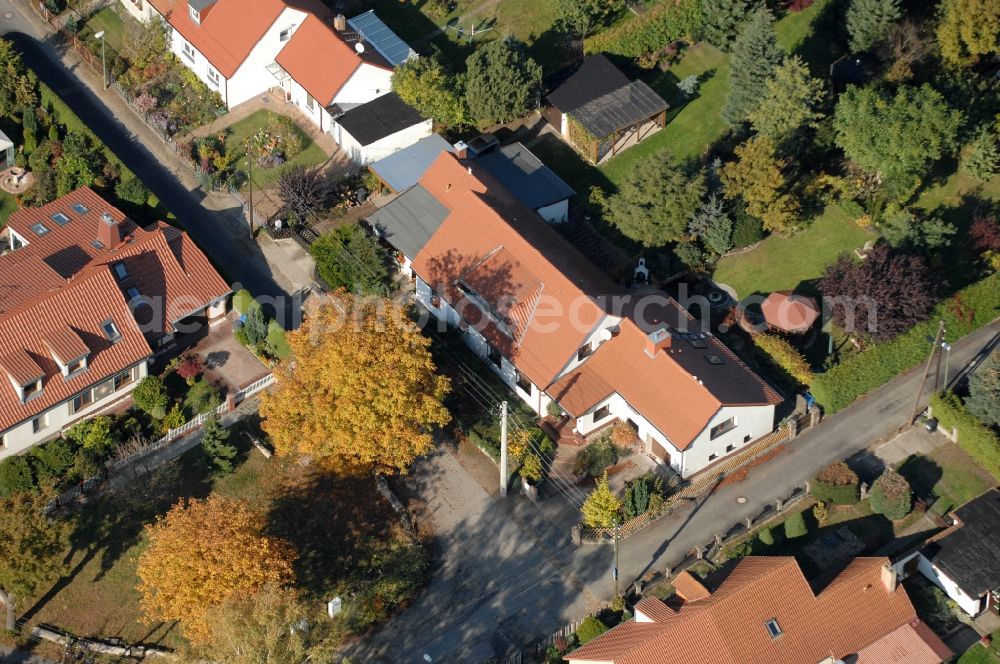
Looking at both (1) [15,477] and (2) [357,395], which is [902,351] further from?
(1) [15,477]

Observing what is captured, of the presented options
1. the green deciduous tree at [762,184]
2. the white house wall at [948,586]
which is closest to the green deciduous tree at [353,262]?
the green deciduous tree at [762,184]

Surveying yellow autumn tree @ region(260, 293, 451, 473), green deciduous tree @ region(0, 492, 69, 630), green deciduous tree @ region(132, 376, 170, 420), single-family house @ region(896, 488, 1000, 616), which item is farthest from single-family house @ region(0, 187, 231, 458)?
single-family house @ region(896, 488, 1000, 616)

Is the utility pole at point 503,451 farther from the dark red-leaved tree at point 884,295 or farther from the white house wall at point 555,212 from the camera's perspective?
the dark red-leaved tree at point 884,295

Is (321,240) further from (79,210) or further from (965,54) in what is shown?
(965,54)

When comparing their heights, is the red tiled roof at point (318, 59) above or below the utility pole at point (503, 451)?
above

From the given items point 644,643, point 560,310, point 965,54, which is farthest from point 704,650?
point 965,54

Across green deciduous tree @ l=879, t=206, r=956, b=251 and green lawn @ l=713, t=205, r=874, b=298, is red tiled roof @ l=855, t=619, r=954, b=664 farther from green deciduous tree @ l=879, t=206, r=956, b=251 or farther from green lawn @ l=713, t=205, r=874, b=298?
green deciduous tree @ l=879, t=206, r=956, b=251
